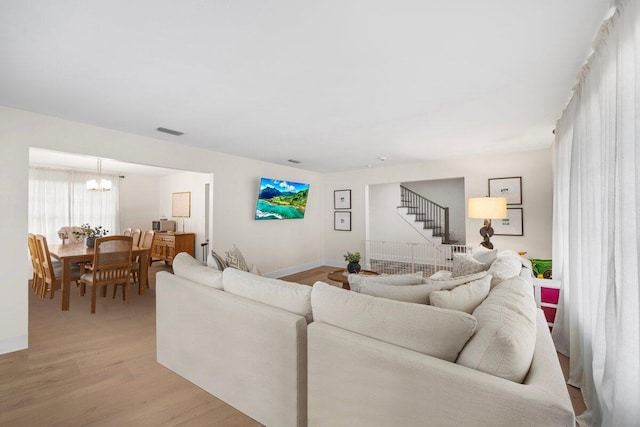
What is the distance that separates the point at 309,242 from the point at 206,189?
2779mm

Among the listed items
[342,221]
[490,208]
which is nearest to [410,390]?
[490,208]

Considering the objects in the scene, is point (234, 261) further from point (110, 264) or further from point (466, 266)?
point (466, 266)

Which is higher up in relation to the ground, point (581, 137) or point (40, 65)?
point (40, 65)

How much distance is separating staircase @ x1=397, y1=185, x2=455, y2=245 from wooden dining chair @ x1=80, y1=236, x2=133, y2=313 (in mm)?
6646

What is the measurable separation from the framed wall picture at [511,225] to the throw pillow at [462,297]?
3.76 meters

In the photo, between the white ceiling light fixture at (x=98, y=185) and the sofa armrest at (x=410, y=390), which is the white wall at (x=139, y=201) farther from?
the sofa armrest at (x=410, y=390)

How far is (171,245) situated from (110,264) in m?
2.56

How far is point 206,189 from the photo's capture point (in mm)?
6605

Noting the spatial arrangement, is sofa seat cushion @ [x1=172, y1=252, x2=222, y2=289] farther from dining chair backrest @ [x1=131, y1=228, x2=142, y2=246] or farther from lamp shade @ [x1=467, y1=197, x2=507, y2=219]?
lamp shade @ [x1=467, y1=197, x2=507, y2=219]

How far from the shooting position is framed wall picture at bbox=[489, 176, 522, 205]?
181 inches

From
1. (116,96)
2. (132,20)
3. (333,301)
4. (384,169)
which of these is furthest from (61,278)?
(384,169)

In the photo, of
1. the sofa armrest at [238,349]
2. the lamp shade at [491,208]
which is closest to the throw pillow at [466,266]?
the lamp shade at [491,208]

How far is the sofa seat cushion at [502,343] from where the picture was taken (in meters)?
1.05

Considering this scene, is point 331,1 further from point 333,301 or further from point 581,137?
point 581,137
